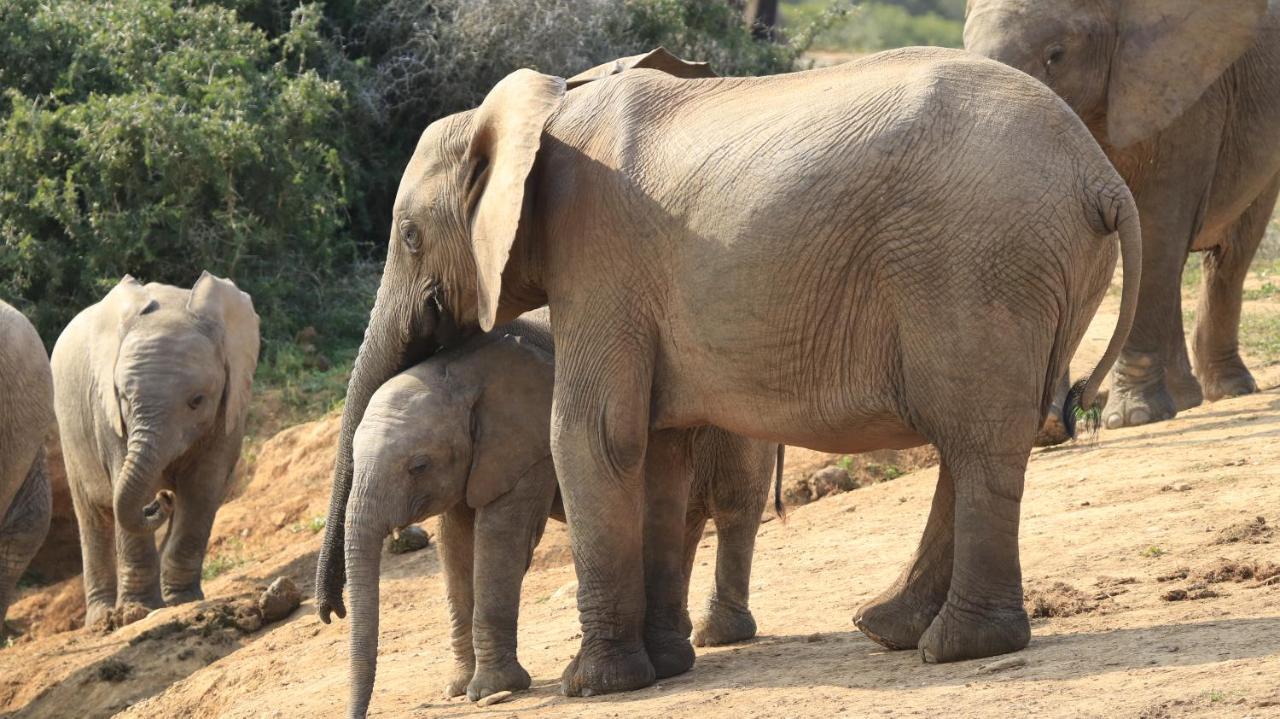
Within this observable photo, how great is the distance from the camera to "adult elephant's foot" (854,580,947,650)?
251 inches

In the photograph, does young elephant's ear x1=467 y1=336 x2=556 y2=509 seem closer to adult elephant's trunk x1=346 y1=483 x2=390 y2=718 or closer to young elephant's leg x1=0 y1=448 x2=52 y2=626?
adult elephant's trunk x1=346 y1=483 x2=390 y2=718

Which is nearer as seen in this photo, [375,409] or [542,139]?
[542,139]

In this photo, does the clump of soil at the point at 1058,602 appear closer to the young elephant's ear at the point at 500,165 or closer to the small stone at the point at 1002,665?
the small stone at the point at 1002,665

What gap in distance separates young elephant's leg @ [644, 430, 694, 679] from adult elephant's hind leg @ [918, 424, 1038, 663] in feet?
4.07

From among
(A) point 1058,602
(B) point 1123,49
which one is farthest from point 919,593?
(B) point 1123,49

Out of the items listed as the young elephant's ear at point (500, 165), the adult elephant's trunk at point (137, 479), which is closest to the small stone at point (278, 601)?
the adult elephant's trunk at point (137, 479)

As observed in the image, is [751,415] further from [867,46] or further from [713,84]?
[867,46]

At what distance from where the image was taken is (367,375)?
24.1 ft

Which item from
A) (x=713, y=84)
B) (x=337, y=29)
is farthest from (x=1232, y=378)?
(x=337, y=29)

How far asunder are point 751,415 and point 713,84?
3.76 feet

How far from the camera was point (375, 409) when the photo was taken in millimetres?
7078

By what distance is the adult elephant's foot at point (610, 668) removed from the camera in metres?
6.62

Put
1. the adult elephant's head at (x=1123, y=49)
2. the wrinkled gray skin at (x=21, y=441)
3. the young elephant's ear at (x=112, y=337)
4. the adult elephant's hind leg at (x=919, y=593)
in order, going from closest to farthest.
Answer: the adult elephant's hind leg at (x=919, y=593), the adult elephant's head at (x=1123, y=49), the wrinkled gray skin at (x=21, y=441), the young elephant's ear at (x=112, y=337)

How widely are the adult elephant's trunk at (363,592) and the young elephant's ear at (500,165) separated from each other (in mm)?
826
